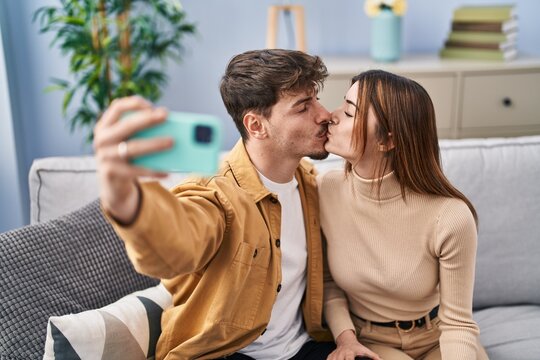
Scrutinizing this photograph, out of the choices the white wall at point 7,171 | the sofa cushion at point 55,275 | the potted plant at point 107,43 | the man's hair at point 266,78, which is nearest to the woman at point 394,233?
the man's hair at point 266,78

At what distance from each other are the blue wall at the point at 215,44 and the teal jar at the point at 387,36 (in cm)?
45

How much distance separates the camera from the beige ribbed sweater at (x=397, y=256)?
129cm

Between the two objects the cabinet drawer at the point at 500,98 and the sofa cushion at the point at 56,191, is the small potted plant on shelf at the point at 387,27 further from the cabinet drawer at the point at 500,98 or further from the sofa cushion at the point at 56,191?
the sofa cushion at the point at 56,191

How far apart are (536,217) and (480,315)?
12.9 inches

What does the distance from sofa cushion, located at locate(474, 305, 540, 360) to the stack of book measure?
55.4 inches

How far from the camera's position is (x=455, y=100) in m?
2.66

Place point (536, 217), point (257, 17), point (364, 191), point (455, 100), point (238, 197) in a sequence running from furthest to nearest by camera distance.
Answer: point (257, 17) → point (455, 100) → point (536, 217) → point (364, 191) → point (238, 197)

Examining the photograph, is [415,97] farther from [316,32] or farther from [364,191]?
[316,32]

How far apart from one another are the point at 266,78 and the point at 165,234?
0.56 m

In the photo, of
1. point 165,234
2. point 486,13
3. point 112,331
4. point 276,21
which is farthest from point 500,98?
point 165,234

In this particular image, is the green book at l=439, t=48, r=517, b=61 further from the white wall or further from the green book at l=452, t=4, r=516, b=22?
the white wall

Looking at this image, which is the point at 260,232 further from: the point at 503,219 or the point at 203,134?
the point at 503,219

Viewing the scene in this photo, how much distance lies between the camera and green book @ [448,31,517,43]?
2.69 metres

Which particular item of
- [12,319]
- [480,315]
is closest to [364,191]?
[480,315]
